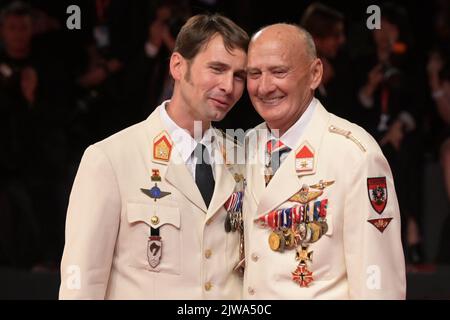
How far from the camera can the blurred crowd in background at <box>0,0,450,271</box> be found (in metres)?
5.41

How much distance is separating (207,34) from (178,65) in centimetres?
18

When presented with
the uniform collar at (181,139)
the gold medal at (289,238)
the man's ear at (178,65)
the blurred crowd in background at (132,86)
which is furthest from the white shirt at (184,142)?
the blurred crowd in background at (132,86)

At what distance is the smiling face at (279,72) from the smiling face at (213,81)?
0.05 meters

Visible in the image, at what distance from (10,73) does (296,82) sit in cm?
260

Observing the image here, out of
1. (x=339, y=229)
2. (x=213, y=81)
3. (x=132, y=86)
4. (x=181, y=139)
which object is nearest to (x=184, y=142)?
(x=181, y=139)

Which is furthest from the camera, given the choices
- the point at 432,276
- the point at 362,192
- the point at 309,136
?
the point at 432,276

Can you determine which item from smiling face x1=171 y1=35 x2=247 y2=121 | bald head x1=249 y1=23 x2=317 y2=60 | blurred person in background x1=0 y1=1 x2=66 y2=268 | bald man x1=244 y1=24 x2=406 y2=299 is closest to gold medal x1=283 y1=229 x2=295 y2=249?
bald man x1=244 y1=24 x2=406 y2=299

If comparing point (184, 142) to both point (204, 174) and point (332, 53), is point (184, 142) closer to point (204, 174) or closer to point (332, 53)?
point (204, 174)

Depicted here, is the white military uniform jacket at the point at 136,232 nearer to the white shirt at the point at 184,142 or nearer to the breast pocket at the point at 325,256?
the white shirt at the point at 184,142

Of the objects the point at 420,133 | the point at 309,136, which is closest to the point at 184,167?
the point at 309,136

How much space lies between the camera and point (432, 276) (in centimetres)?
525

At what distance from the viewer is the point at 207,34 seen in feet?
11.0

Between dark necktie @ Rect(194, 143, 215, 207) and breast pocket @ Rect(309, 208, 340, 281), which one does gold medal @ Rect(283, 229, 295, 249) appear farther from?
dark necktie @ Rect(194, 143, 215, 207)

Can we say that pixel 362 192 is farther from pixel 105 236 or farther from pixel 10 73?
pixel 10 73
